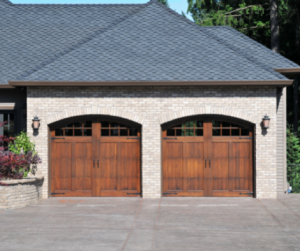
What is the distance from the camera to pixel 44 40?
17.6 m

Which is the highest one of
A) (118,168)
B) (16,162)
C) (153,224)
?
(16,162)

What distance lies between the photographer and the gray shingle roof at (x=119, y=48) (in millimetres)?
14203

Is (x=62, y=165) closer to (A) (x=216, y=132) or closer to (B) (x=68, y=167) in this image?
(B) (x=68, y=167)

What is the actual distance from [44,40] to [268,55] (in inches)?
356

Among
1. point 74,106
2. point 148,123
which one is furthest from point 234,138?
point 74,106

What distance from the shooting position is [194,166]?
565 inches

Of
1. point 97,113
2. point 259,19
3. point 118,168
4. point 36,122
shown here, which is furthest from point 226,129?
point 259,19

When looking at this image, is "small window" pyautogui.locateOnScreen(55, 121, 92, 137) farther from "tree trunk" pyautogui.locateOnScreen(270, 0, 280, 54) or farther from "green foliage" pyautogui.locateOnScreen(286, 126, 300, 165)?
"tree trunk" pyautogui.locateOnScreen(270, 0, 280, 54)

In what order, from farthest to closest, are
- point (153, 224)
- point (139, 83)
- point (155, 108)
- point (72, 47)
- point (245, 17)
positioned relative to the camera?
point (245, 17) < point (72, 47) < point (155, 108) < point (139, 83) < point (153, 224)

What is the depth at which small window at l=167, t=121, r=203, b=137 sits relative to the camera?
14438mm

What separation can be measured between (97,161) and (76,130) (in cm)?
128

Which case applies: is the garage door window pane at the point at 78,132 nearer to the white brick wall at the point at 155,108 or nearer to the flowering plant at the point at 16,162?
the white brick wall at the point at 155,108

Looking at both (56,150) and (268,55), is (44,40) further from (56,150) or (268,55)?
(268,55)

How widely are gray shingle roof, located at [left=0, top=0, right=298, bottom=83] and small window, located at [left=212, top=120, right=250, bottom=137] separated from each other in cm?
162
